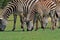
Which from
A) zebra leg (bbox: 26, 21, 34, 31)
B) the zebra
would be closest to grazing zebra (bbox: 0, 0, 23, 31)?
the zebra

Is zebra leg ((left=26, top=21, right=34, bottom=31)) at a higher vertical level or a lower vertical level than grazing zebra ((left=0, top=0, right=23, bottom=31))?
lower

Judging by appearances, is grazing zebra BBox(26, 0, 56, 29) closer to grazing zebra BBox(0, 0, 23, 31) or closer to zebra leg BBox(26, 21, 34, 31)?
zebra leg BBox(26, 21, 34, 31)

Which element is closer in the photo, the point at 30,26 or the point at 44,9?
the point at 30,26

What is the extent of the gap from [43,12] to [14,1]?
1658 mm

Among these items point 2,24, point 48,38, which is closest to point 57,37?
point 48,38

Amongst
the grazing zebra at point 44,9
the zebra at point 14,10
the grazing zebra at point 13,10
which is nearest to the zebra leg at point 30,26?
the zebra at point 14,10

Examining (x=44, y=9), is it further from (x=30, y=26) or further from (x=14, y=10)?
(x=14, y=10)

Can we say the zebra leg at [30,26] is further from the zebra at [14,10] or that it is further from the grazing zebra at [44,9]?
the grazing zebra at [44,9]

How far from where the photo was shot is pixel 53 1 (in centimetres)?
2097

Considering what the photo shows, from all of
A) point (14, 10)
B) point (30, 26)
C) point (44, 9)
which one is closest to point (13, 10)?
point (14, 10)

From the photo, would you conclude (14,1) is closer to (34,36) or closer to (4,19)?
(4,19)

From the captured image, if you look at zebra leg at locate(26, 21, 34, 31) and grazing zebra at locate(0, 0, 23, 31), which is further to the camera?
zebra leg at locate(26, 21, 34, 31)

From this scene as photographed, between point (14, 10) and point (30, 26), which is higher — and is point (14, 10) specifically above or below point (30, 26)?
above

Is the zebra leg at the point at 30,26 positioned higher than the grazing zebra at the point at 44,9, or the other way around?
the grazing zebra at the point at 44,9
